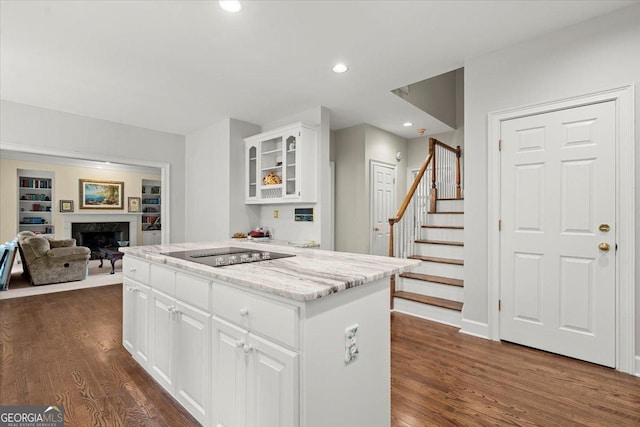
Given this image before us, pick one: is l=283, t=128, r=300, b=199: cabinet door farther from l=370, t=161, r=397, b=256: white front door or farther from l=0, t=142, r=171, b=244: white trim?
l=0, t=142, r=171, b=244: white trim

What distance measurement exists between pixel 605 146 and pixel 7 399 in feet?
14.5

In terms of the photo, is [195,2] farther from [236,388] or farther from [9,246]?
[9,246]

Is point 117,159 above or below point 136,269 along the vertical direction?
above

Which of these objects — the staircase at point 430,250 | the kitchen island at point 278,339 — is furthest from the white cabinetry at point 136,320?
the staircase at point 430,250

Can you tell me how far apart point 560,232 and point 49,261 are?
7.01 metres

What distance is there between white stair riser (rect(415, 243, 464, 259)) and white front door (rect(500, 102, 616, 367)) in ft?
3.21

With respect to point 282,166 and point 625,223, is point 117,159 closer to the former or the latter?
point 282,166

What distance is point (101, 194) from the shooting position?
8.46 metres

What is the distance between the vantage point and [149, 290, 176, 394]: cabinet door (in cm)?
185

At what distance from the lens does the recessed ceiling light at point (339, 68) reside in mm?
3102

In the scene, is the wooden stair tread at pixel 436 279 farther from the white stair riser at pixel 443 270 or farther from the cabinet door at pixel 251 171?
the cabinet door at pixel 251 171

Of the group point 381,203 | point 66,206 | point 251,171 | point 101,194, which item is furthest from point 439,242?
point 66,206

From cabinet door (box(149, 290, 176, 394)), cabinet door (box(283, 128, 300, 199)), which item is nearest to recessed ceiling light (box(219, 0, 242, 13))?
cabinet door (box(283, 128, 300, 199))

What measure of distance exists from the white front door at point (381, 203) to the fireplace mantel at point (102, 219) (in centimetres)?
750
